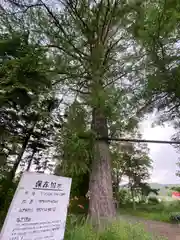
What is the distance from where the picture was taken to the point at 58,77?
473 cm

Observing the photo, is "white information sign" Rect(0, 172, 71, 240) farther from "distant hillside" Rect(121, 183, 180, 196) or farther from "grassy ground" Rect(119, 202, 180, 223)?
"distant hillside" Rect(121, 183, 180, 196)

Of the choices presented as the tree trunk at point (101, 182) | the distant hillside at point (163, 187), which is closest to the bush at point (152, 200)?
the distant hillside at point (163, 187)

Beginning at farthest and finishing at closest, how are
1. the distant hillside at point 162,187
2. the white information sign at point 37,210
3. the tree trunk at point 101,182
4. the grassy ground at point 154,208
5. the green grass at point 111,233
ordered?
the distant hillside at point 162,187, the grassy ground at point 154,208, the tree trunk at point 101,182, the green grass at point 111,233, the white information sign at point 37,210

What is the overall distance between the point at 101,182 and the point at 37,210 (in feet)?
7.38

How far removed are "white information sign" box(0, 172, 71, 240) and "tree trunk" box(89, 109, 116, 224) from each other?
1662 mm

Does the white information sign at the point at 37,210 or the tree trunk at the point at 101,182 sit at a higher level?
the tree trunk at the point at 101,182

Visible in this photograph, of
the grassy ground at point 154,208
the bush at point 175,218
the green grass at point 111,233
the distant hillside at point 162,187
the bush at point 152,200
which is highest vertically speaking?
the distant hillside at point 162,187

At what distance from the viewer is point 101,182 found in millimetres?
3764

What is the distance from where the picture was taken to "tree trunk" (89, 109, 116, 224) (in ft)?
11.5

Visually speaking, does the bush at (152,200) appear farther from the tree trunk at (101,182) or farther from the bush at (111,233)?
Result: the bush at (111,233)

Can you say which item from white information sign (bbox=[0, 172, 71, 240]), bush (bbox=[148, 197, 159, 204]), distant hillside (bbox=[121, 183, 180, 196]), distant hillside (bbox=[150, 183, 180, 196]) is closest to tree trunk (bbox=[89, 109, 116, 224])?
white information sign (bbox=[0, 172, 71, 240])

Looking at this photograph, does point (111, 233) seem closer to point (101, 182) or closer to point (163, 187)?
point (101, 182)

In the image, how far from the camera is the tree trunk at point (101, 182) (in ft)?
11.5

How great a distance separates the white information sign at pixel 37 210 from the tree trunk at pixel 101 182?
1.66 m
